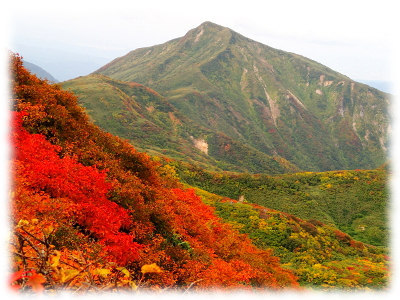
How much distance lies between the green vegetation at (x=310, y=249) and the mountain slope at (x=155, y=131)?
3526 inches

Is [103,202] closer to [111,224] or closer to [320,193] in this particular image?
[111,224]

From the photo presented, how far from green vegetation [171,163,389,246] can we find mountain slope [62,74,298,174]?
5724cm

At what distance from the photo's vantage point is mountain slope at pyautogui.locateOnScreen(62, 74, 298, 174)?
485ft

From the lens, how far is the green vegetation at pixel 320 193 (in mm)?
72062

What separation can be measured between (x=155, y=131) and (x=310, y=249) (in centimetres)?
13373

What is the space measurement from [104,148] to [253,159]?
169078 millimetres

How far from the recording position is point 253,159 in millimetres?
189375

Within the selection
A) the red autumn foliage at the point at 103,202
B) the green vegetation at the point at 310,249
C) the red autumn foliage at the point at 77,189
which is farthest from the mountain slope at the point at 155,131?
the red autumn foliage at the point at 77,189

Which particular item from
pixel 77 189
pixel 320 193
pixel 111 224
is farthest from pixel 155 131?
pixel 111 224

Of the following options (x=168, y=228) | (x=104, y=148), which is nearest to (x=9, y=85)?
(x=104, y=148)

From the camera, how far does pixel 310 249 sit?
3778 centimetres

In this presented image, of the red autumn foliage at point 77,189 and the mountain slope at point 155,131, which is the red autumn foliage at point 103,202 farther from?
Answer: the mountain slope at point 155,131

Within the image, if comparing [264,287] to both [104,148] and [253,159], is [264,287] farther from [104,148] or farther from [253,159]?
[253,159]

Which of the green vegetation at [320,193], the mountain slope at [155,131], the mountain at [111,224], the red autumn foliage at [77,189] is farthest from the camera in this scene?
the mountain slope at [155,131]
